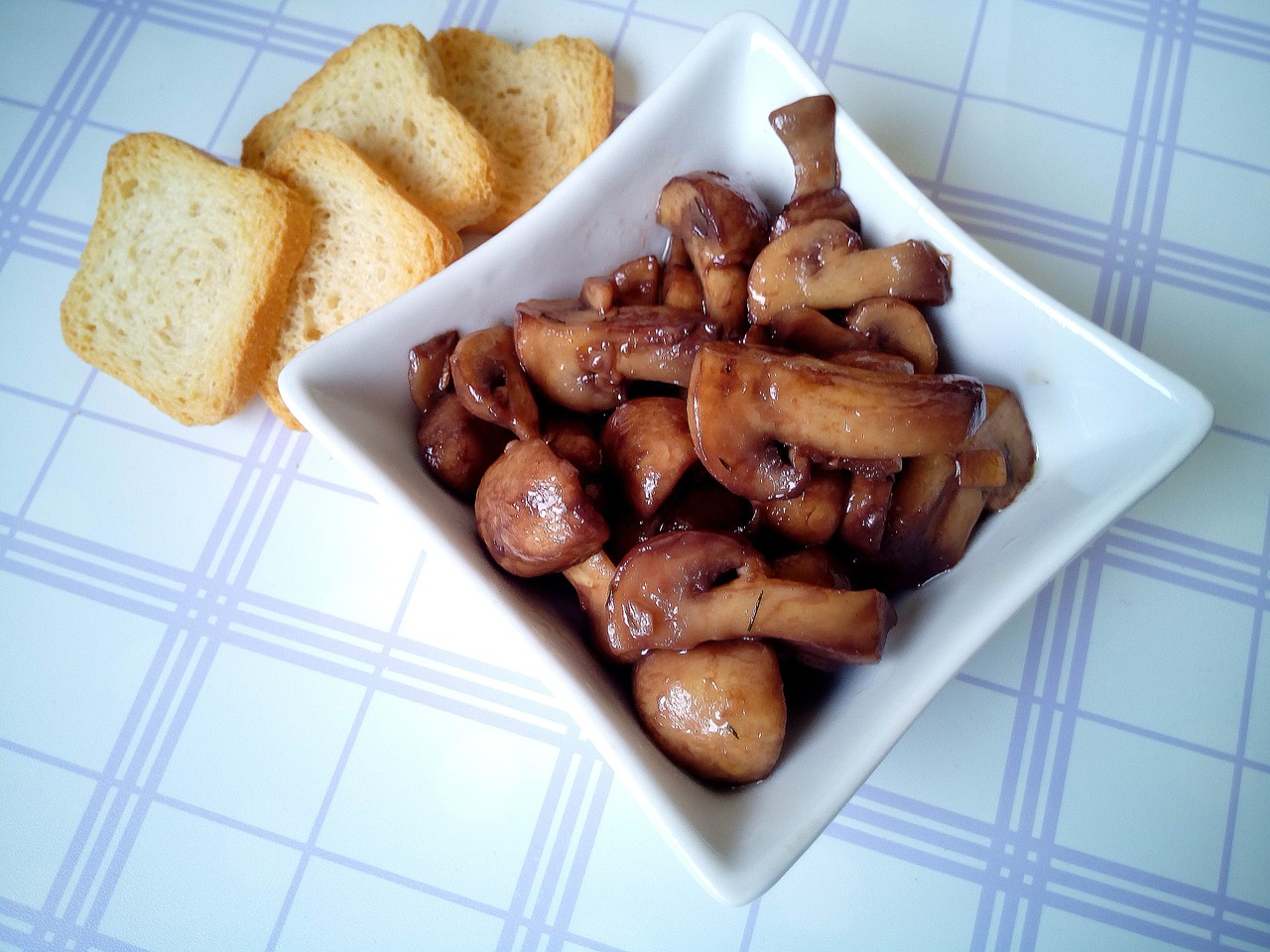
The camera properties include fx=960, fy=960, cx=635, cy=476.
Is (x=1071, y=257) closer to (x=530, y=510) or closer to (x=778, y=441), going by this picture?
(x=778, y=441)

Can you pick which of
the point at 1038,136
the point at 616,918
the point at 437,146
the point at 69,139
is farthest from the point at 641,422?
the point at 69,139

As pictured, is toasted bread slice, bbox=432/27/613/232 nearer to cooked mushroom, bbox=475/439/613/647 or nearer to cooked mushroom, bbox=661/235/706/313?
cooked mushroom, bbox=661/235/706/313

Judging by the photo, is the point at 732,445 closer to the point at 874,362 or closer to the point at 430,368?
the point at 874,362

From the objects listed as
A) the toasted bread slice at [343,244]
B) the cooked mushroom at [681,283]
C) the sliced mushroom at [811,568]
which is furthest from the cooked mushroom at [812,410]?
the toasted bread slice at [343,244]

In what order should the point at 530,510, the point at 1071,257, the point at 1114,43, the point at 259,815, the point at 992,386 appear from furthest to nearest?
the point at 1114,43 < the point at 1071,257 < the point at 259,815 < the point at 992,386 < the point at 530,510

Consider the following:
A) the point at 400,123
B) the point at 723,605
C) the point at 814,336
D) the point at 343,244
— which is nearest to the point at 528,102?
the point at 400,123

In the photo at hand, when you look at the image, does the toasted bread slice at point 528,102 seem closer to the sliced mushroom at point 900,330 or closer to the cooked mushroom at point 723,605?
the sliced mushroom at point 900,330
